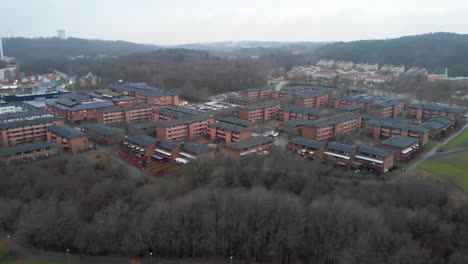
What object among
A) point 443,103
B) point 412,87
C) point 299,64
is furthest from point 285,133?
point 299,64

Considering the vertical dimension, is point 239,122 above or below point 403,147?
above

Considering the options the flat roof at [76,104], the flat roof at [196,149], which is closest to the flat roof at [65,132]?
the flat roof at [76,104]

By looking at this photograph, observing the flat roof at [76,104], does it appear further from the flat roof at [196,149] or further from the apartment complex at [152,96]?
the flat roof at [196,149]

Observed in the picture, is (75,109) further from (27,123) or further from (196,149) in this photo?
(196,149)

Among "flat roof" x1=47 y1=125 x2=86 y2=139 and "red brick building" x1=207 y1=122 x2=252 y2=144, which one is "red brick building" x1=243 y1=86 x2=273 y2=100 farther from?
"flat roof" x1=47 y1=125 x2=86 y2=139

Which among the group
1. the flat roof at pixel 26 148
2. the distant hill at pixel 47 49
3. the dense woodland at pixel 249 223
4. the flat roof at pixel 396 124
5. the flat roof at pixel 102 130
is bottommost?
the dense woodland at pixel 249 223

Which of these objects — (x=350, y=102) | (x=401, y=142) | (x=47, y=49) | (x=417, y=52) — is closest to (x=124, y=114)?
(x=401, y=142)
